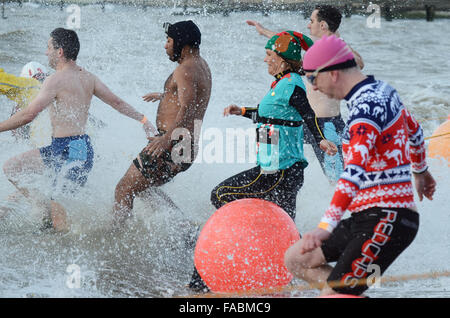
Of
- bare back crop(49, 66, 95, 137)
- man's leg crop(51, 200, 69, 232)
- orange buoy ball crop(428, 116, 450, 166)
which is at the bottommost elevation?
orange buoy ball crop(428, 116, 450, 166)

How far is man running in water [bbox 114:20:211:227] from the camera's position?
18.0 feet

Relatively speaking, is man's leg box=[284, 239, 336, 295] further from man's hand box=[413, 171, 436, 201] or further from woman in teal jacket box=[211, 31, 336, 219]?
woman in teal jacket box=[211, 31, 336, 219]

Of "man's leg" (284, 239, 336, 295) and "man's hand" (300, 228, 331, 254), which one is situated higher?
"man's hand" (300, 228, 331, 254)

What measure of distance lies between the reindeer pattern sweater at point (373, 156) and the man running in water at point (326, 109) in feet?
10.5

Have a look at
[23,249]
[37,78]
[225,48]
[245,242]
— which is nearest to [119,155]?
[37,78]

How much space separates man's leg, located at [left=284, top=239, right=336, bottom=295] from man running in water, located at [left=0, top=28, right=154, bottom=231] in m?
2.96

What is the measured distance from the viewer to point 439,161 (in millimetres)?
8602

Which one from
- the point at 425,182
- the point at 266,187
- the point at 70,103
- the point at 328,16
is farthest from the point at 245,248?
the point at 328,16

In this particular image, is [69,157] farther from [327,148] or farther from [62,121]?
[327,148]

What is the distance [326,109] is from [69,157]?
2865 millimetres

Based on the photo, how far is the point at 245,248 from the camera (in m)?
4.35

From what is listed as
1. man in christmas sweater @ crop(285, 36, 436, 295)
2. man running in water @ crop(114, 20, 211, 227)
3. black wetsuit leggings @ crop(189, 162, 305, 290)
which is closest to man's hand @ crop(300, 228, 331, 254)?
man in christmas sweater @ crop(285, 36, 436, 295)

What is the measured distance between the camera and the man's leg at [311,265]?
3711 mm

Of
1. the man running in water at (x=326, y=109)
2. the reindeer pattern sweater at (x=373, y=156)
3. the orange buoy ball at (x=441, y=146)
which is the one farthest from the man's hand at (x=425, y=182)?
the orange buoy ball at (x=441, y=146)
